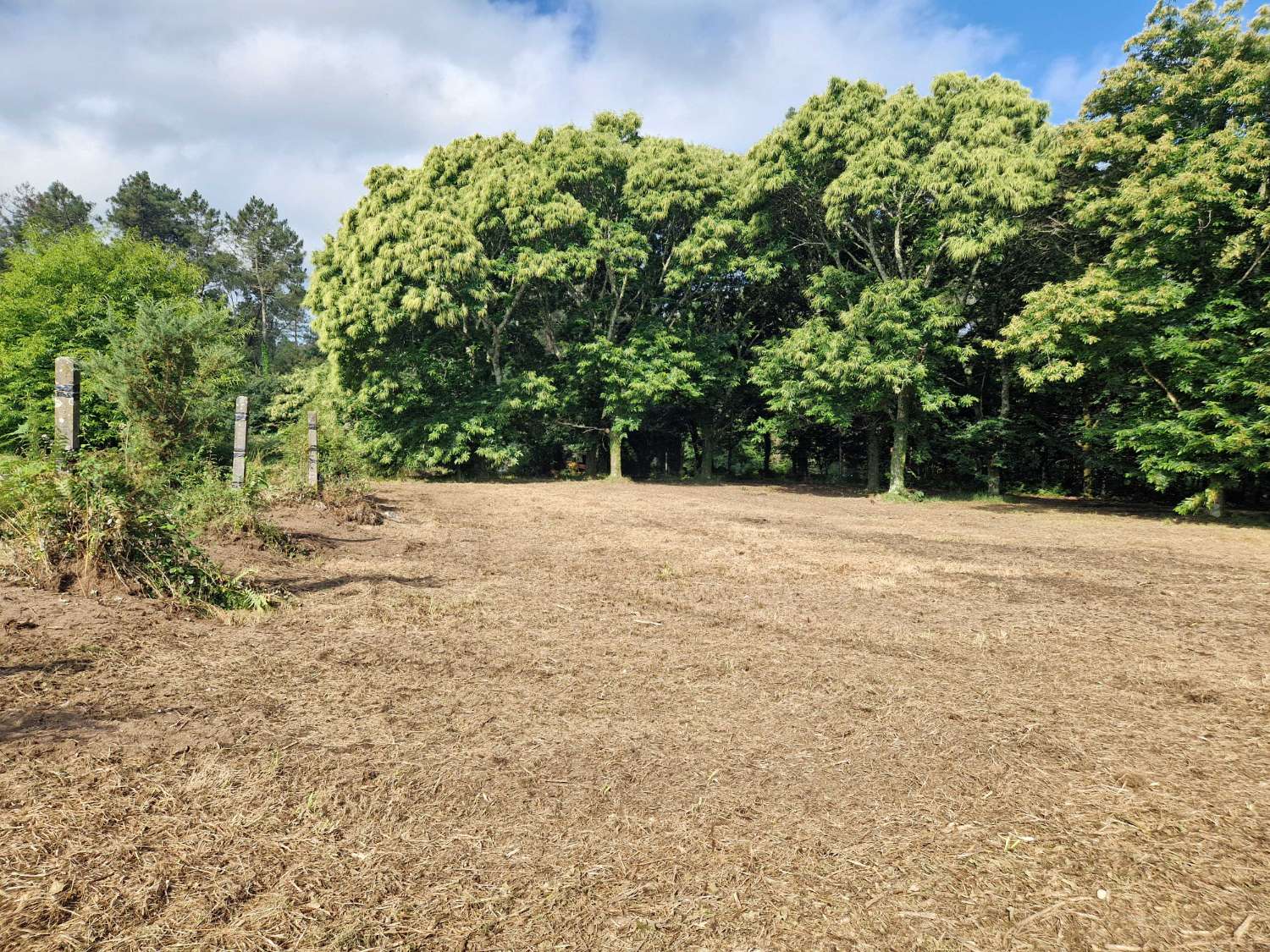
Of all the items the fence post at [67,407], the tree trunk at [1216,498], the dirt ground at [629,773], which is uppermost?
the fence post at [67,407]

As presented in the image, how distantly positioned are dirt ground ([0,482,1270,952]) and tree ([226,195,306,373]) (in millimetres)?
53824

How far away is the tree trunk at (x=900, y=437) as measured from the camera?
18562 millimetres

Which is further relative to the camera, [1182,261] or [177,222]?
[177,222]

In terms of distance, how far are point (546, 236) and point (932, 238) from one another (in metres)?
12.4

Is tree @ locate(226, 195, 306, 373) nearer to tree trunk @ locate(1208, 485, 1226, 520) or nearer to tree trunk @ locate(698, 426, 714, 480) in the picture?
tree trunk @ locate(698, 426, 714, 480)

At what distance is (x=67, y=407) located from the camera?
5.24m

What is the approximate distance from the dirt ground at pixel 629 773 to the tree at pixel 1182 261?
8541mm

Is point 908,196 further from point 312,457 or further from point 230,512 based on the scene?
point 230,512

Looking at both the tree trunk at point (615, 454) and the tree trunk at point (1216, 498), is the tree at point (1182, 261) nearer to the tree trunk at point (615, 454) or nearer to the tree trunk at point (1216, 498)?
the tree trunk at point (1216, 498)

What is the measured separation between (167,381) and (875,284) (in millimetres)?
16803

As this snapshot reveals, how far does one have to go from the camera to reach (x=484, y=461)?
2438 cm

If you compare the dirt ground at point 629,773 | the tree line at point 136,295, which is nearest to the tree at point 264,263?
the tree line at point 136,295

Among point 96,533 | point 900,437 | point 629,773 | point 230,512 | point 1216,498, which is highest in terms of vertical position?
point 900,437

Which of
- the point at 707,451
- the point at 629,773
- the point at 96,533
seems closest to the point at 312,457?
the point at 96,533
